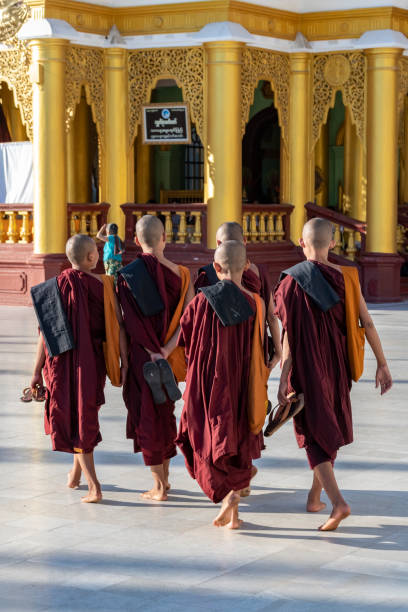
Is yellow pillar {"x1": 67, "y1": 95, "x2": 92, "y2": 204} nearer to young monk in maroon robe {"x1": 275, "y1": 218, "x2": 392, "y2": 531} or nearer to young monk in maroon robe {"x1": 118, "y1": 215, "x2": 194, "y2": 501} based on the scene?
young monk in maroon robe {"x1": 118, "y1": 215, "x2": 194, "y2": 501}

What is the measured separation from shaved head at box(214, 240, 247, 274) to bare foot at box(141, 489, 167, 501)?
130 centimetres

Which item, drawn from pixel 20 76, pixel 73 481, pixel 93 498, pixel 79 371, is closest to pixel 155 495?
pixel 93 498

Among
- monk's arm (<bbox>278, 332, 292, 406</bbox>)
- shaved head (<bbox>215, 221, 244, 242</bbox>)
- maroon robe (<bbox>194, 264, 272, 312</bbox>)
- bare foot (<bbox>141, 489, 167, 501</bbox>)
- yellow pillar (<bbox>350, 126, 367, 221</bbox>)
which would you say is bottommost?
bare foot (<bbox>141, 489, 167, 501</bbox>)

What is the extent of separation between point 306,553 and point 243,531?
0.47 meters

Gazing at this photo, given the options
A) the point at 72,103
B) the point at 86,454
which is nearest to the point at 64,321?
the point at 86,454

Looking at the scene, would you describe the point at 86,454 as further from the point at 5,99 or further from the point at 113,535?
the point at 5,99

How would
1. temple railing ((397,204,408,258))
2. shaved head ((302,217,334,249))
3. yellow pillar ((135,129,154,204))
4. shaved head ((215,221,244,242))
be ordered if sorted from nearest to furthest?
shaved head ((302,217,334,249)) → shaved head ((215,221,244,242)) → temple railing ((397,204,408,258)) → yellow pillar ((135,129,154,204))

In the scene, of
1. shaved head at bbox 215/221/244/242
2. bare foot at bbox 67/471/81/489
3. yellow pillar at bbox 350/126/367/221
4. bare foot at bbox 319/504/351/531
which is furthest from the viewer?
yellow pillar at bbox 350/126/367/221

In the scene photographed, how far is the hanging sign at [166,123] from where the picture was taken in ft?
A: 56.7

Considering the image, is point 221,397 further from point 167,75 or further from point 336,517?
point 167,75

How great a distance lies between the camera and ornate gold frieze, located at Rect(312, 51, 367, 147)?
17578 mm

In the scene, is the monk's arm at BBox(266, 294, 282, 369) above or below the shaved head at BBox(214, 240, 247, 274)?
below

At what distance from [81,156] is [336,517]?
570 inches

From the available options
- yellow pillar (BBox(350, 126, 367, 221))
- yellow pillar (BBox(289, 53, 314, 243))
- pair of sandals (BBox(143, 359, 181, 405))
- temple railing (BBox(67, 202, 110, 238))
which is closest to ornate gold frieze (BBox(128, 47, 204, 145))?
temple railing (BBox(67, 202, 110, 238))
